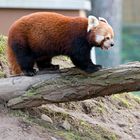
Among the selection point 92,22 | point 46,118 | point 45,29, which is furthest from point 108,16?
point 46,118

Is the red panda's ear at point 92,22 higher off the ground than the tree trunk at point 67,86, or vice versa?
the red panda's ear at point 92,22

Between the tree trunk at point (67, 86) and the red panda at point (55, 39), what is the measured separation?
12 cm

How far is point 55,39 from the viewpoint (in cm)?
703

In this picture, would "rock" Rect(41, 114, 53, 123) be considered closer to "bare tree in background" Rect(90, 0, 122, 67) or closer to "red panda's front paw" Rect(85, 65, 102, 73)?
"red panda's front paw" Rect(85, 65, 102, 73)

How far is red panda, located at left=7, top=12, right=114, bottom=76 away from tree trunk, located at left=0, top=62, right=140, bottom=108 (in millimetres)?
121

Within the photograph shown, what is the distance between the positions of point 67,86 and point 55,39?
1.82 ft

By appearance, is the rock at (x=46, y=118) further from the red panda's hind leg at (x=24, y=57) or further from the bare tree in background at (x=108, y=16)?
the bare tree in background at (x=108, y=16)

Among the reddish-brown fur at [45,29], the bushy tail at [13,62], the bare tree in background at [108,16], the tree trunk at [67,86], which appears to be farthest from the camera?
the bare tree in background at [108,16]

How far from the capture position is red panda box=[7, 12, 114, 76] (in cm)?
688

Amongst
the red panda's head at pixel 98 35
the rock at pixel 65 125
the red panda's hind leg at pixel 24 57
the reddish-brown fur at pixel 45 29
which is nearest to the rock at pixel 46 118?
the rock at pixel 65 125

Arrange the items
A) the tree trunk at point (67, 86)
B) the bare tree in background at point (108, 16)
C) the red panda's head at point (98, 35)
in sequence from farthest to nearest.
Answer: the bare tree in background at point (108, 16) < the red panda's head at point (98, 35) < the tree trunk at point (67, 86)

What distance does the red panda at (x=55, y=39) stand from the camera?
22.6ft

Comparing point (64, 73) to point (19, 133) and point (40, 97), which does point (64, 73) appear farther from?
point (19, 133)

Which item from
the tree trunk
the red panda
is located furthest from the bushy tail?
the tree trunk
